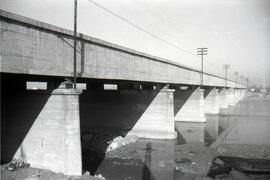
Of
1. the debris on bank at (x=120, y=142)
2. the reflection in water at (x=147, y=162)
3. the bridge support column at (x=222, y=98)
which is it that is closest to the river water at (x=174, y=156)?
the reflection in water at (x=147, y=162)

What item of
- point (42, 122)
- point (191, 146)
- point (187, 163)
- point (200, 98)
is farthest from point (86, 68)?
point (200, 98)

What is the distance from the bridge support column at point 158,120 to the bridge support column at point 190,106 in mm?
14749

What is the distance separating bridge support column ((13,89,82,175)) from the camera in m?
13.9

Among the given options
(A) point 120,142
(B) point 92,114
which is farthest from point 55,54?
(B) point 92,114

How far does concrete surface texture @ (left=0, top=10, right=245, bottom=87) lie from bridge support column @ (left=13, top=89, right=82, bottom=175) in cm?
164

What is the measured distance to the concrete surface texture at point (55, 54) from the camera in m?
11.4

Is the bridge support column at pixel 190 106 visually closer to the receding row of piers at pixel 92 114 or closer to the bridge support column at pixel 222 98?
the receding row of piers at pixel 92 114

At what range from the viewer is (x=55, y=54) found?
553 inches

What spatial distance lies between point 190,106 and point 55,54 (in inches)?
1266

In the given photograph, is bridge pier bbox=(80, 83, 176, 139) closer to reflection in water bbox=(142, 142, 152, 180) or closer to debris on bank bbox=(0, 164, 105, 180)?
reflection in water bbox=(142, 142, 152, 180)

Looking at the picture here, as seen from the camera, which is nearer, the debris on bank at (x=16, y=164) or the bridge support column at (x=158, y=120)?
the debris on bank at (x=16, y=164)

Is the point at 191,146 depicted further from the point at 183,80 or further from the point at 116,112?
the point at 183,80

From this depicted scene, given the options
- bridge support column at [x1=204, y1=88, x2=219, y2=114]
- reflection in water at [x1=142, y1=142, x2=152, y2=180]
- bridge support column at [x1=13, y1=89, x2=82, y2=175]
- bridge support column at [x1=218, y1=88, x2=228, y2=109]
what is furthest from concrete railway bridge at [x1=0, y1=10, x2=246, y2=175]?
bridge support column at [x1=218, y1=88, x2=228, y2=109]

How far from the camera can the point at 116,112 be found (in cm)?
3011
